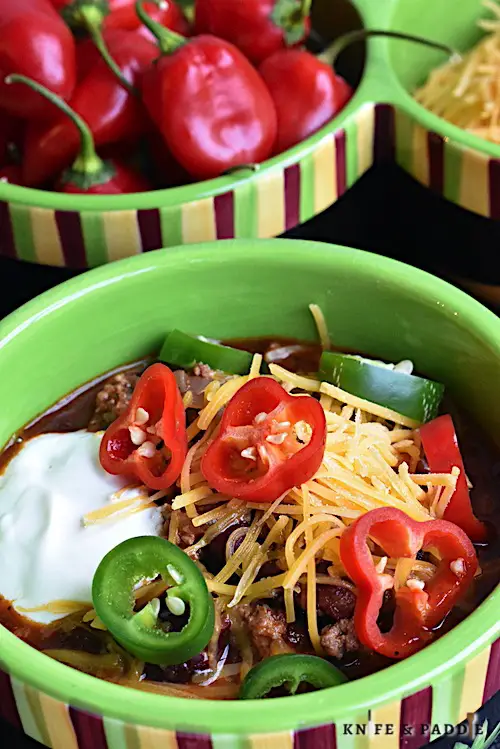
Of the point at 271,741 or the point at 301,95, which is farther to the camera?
the point at 301,95

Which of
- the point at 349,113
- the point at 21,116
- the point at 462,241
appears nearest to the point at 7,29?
the point at 21,116

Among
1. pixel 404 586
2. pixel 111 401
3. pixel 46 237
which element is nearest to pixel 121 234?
pixel 46 237

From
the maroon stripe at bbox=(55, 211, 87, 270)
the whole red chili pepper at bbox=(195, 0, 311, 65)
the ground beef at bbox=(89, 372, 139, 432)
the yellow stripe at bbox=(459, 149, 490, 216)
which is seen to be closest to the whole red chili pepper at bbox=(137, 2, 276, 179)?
the whole red chili pepper at bbox=(195, 0, 311, 65)

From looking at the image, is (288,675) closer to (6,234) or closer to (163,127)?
(6,234)

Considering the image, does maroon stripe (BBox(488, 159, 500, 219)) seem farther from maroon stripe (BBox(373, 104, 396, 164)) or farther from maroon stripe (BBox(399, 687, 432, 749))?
maroon stripe (BBox(399, 687, 432, 749))

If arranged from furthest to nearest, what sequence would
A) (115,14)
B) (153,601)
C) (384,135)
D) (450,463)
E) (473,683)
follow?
(115,14) → (384,135) → (450,463) → (153,601) → (473,683)

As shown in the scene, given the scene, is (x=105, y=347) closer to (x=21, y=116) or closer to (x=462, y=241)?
(x=21, y=116)
